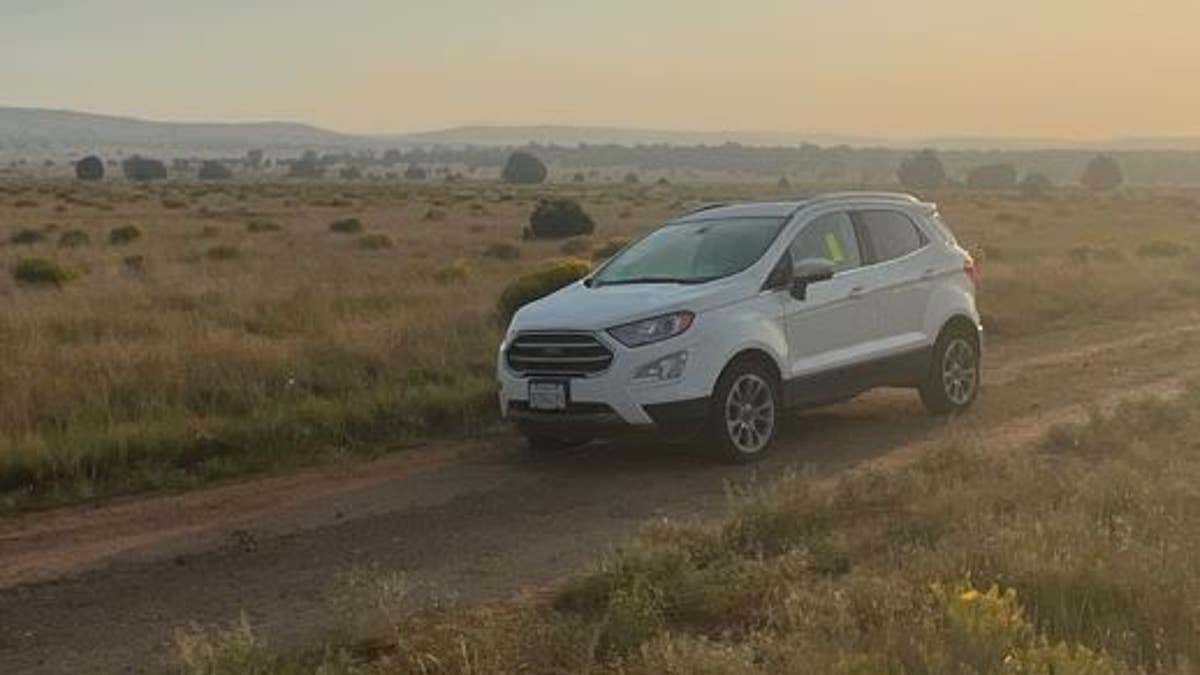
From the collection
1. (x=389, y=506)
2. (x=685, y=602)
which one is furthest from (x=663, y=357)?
(x=685, y=602)

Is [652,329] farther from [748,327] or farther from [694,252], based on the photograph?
[694,252]

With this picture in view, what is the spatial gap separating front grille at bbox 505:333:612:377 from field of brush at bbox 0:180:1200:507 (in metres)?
1.55

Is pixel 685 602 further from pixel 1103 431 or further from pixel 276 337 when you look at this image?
pixel 276 337

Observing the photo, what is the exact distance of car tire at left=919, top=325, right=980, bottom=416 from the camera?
41.2 ft

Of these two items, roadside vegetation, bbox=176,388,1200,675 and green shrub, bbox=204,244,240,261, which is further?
green shrub, bbox=204,244,240,261

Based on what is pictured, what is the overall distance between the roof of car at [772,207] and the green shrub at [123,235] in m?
29.3

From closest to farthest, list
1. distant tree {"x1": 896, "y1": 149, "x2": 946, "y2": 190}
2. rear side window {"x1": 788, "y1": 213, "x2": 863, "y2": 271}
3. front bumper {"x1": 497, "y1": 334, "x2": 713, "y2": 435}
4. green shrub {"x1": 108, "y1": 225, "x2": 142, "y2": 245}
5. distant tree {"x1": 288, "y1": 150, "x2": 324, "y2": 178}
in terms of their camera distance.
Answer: front bumper {"x1": 497, "y1": 334, "x2": 713, "y2": 435}, rear side window {"x1": 788, "y1": 213, "x2": 863, "y2": 271}, green shrub {"x1": 108, "y1": 225, "x2": 142, "y2": 245}, distant tree {"x1": 896, "y1": 149, "x2": 946, "y2": 190}, distant tree {"x1": 288, "y1": 150, "x2": 324, "y2": 178}

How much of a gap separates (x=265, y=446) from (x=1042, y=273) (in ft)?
51.8

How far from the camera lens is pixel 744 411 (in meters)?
10.9

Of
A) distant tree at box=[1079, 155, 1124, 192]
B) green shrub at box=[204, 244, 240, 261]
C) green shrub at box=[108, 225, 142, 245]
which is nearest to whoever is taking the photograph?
green shrub at box=[204, 244, 240, 261]

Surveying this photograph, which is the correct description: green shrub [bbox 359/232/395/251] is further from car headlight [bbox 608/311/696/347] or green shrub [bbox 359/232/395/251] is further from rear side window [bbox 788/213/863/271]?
car headlight [bbox 608/311/696/347]

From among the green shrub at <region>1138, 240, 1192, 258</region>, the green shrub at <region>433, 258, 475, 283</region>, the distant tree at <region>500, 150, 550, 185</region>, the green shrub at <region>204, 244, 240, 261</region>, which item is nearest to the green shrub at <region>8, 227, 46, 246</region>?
the green shrub at <region>204, 244, 240, 261</region>

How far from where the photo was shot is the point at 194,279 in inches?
982

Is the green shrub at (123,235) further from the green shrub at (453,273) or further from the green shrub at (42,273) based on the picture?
the green shrub at (453,273)
